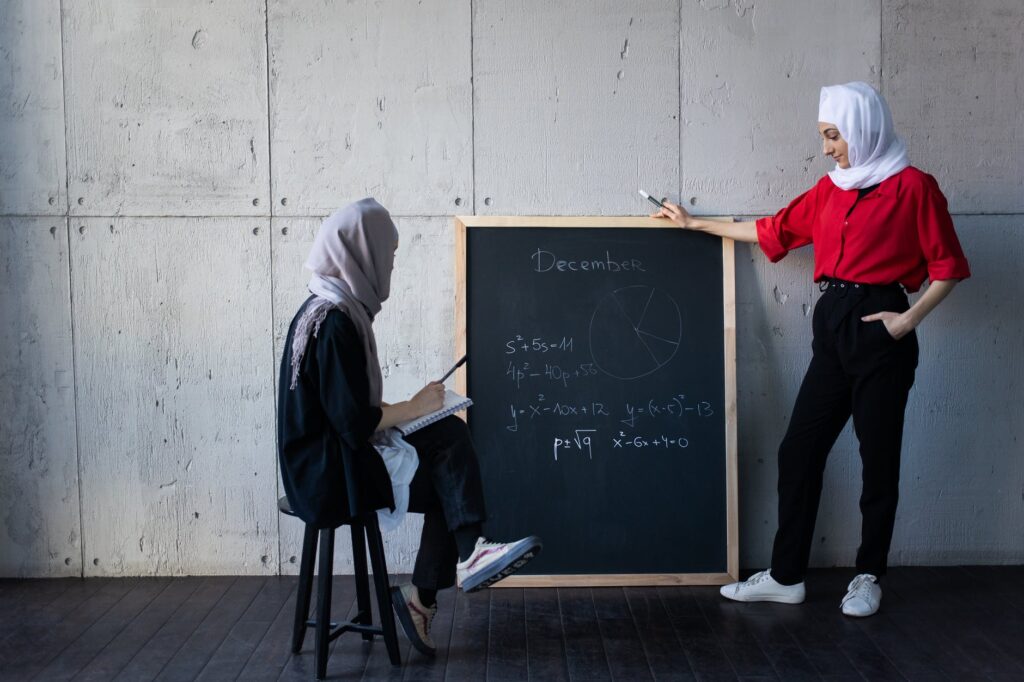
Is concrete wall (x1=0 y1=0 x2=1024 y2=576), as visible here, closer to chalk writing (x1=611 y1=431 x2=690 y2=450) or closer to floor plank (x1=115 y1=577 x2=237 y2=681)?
floor plank (x1=115 y1=577 x2=237 y2=681)

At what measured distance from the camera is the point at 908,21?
3836mm

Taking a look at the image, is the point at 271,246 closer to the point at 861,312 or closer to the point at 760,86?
the point at 760,86

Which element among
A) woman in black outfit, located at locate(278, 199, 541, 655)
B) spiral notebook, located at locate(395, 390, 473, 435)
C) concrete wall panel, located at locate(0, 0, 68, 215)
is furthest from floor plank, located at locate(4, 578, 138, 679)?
concrete wall panel, located at locate(0, 0, 68, 215)

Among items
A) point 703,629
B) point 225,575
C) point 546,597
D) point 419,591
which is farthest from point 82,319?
point 703,629

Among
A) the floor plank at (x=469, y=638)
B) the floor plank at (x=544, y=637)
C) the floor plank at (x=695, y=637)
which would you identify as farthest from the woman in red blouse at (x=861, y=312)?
the floor plank at (x=469, y=638)

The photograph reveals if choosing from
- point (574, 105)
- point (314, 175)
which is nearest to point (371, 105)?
point (314, 175)

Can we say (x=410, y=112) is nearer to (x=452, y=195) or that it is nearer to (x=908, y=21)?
(x=452, y=195)

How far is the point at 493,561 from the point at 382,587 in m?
→ 0.38

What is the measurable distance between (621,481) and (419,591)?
3.40 ft

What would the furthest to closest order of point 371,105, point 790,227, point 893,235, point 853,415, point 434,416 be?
point 371,105
point 790,227
point 853,415
point 893,235
point 434,416

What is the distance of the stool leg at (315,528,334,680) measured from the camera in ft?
9.57

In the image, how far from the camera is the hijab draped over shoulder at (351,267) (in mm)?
2836

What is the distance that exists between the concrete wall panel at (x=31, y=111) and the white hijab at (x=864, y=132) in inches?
113

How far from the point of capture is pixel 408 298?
388 centimetres
